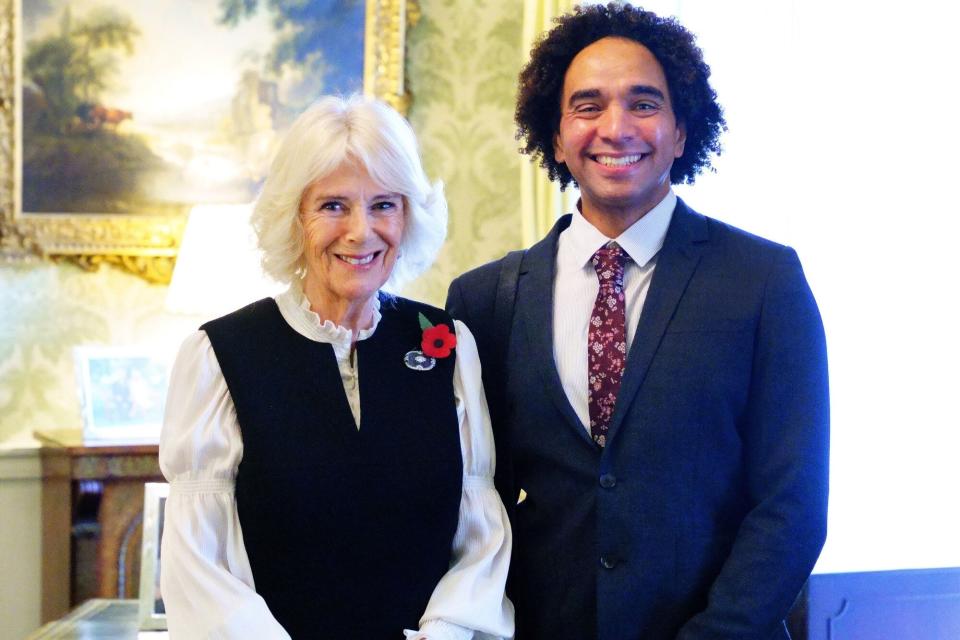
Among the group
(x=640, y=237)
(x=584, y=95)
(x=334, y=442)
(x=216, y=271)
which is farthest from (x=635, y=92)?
(x=216, y=271)

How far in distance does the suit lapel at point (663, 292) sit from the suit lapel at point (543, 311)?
103mm

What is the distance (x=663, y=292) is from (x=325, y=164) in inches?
24.4

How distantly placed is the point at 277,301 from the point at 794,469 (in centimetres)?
91

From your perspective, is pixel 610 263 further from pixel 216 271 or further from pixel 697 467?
pixel 216 271

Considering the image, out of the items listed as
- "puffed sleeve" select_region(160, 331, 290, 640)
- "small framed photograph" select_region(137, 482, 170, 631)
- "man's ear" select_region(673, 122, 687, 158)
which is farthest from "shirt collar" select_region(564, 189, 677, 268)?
"small framed photograph" select_region(137, 482, 170, 631)

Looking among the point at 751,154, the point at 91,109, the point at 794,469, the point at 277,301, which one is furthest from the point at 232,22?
the point at 794,469

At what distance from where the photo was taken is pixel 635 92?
81.3 inches

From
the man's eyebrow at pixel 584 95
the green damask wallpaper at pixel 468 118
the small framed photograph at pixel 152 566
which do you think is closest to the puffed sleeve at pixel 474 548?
the man's eyebrow at pixel 584 95

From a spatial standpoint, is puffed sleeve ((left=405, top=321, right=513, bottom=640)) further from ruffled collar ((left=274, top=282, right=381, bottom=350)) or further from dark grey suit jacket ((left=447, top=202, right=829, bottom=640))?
ruffled collar ((left=274, top=282, right=381, bottom=350))

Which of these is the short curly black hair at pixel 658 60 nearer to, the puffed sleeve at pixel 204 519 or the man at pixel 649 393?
the man at pixel 649 393

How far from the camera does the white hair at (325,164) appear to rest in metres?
1.88

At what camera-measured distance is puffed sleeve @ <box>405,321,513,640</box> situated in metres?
1.89

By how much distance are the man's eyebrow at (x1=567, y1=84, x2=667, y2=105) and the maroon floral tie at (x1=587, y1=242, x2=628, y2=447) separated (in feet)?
0.90

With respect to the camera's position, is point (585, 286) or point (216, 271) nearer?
point (585, 286)
